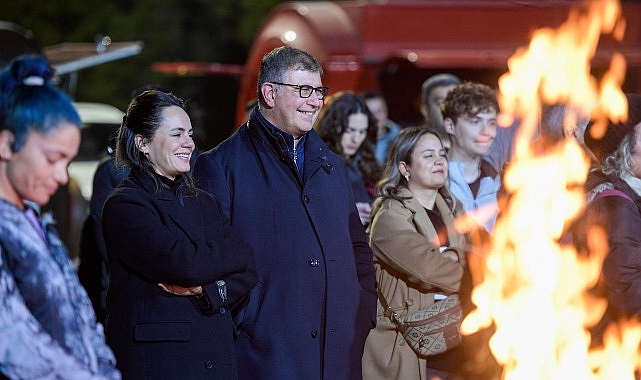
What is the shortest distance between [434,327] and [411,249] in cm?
39

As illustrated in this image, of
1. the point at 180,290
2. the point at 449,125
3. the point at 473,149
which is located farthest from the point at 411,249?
the point at 180,290

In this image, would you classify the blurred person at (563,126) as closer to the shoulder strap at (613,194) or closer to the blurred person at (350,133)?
the shoulder strap at (613,194)

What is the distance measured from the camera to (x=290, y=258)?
5324mm

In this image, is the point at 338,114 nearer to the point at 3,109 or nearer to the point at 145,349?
the point at 145,349

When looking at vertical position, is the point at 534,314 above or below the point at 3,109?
below

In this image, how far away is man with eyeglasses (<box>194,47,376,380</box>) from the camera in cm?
530

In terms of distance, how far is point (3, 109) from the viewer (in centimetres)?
372

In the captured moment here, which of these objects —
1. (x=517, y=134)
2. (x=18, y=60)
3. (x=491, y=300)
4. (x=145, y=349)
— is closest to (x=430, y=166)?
(x=491, y=300)

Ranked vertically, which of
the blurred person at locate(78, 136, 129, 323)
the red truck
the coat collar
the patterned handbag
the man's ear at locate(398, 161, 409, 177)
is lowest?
the patterned handbag

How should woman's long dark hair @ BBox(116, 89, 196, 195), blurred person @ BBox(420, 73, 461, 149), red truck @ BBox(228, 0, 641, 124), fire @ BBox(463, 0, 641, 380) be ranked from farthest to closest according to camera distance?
red truck @ BBox(228, 0, 641, 124), blurred person @ BBox(420, 73, 461, 149), fire @ BBox(463, 0, 641, 380), woman's long dark hair @ BBox(116, 89, 196, 195)

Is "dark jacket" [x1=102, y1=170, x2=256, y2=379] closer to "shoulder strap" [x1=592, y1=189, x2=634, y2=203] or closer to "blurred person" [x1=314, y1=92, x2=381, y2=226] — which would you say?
"shoulder strap" [x1=592, y1=189, x2=634, y2=203]

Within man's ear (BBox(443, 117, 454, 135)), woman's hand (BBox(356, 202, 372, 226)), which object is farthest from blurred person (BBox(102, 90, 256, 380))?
man's ear (BBox(443, 117, 454, 135))

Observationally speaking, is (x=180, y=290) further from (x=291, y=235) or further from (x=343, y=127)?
(x=343, y=127)

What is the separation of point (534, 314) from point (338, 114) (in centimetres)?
213
